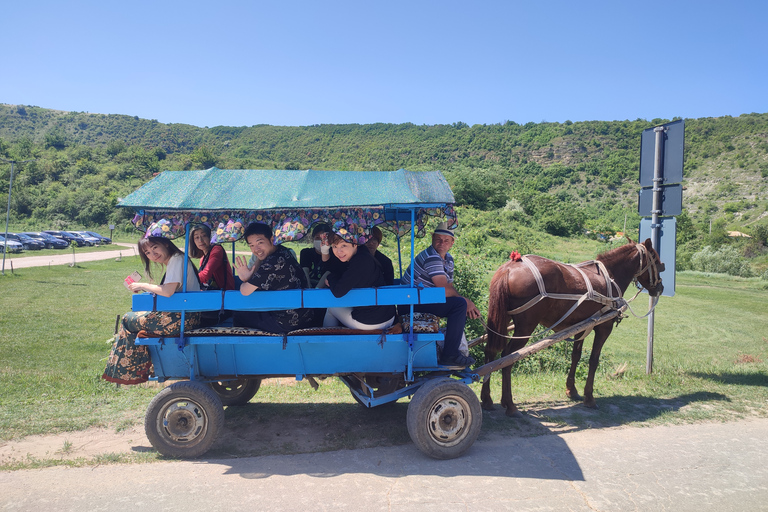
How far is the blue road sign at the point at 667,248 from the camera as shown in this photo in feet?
22.5

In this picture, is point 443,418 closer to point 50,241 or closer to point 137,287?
point 137,287

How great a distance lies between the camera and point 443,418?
447 centimetres

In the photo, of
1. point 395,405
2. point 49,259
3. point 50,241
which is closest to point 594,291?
point 395,405

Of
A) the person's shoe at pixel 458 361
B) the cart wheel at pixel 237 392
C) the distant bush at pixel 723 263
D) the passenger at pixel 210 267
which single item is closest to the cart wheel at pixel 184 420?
the passenger at pixel 210 267

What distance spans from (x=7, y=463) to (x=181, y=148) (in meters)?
113

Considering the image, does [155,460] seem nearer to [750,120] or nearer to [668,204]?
[668,204]

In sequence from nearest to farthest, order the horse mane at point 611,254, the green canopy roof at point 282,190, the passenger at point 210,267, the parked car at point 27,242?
the green canopy roof at point 282,190
the passenger at point 210,267
the horse mane at point 611,254
the parked car at point 27,242

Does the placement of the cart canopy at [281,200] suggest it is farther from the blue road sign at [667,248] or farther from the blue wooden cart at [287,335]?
the blue road sign at [667,248]

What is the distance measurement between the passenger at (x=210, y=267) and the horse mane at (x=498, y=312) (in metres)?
2.98

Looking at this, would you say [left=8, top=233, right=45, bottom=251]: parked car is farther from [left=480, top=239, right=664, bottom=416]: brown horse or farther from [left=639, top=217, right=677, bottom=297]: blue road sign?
[left=639, top=217, right=677, bottom=297]: blue road sign

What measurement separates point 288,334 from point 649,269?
5040mm

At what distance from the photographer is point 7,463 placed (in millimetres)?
4238

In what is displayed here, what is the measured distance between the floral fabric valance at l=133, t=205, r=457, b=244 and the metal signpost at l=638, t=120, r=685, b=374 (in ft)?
13.7

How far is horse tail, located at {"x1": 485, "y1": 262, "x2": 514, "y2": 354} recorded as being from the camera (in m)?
5.66
